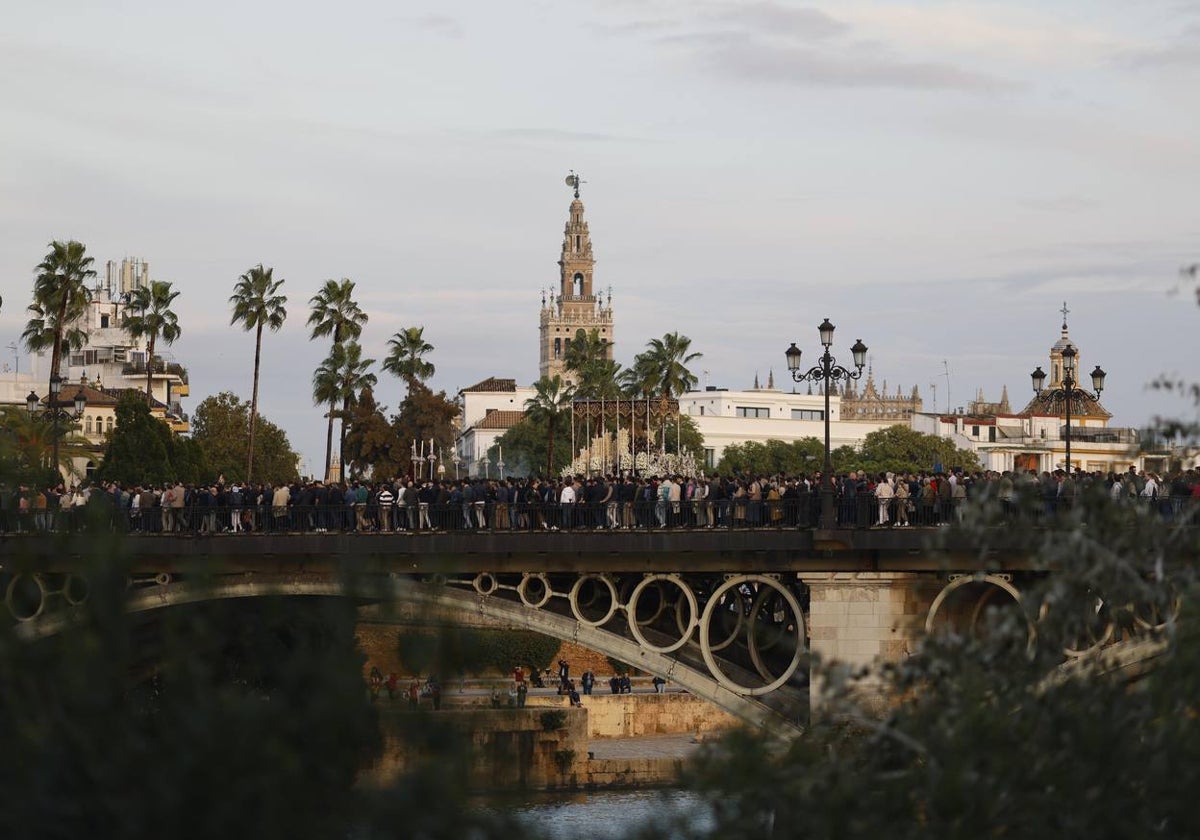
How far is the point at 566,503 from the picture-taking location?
34.3 m

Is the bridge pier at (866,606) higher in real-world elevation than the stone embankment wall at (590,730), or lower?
higher

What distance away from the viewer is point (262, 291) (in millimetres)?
74750

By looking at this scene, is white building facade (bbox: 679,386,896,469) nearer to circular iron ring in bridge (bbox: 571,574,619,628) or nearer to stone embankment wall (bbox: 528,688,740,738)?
stone embankment wall (bbox: 528,688,740,738)

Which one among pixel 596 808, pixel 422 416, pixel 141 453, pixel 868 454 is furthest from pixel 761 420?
pixel 596 808

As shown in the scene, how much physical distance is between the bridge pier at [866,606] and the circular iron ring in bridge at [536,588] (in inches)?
190

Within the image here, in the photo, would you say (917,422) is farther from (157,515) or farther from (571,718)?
(157,515)

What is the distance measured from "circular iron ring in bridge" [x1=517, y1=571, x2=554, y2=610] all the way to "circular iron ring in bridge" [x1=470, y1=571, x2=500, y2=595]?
44 cm

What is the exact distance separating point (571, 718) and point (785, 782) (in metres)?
41.8

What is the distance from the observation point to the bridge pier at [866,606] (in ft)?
105

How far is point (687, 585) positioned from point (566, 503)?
2.39 meters

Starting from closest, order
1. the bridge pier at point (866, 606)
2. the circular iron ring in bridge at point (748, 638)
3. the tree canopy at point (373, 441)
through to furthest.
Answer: the bridge pier at point (866, 606) < the circular iron ring in bridge at point (748, 638) < the tree canopy at point (373, 441)

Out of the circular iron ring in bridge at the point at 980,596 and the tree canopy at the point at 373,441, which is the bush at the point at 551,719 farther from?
the tree canopy at the point at 373,441

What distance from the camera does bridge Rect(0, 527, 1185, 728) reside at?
31703 millimetres

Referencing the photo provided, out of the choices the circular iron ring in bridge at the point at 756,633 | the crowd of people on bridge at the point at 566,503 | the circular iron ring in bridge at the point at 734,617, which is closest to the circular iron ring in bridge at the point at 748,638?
the circular iron ring in bridge at the point at 756,633
